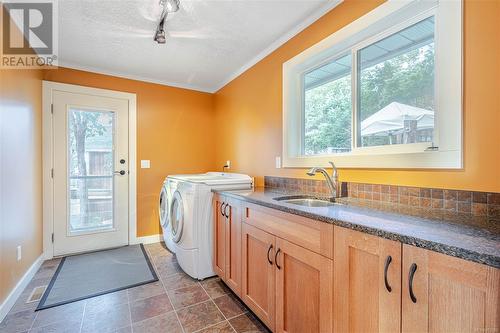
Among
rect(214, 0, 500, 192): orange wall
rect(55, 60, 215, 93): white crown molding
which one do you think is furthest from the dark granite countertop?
rect(55, 60, 215, 93): white crown molding

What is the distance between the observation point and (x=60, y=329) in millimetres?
1567

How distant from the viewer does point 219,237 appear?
215 centimetres

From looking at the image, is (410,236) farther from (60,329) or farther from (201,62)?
(201,62)

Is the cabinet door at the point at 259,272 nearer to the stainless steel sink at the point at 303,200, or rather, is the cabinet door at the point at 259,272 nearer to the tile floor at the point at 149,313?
the tile floor at the point at 149,313

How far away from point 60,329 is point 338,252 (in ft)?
6.12

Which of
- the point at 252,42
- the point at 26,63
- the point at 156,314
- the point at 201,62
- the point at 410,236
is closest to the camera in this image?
the point at 410,236

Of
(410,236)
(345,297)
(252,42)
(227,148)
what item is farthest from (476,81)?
(227,148)

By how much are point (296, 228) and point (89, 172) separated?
280 centimetres

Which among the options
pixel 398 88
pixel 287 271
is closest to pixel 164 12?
pixel 398 88

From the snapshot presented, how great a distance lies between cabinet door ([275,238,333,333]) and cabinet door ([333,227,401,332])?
0.05m

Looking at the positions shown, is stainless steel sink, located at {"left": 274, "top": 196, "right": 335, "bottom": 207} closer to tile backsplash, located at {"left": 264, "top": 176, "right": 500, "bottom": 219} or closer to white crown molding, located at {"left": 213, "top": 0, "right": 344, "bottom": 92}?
tile backsplash, located at {"left": 264, "top": 176, "right": 500, "bottom": 219}

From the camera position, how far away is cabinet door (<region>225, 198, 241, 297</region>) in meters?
1.82

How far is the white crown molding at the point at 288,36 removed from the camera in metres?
1.78

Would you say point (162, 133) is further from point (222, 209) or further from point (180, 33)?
point (222, 209)
